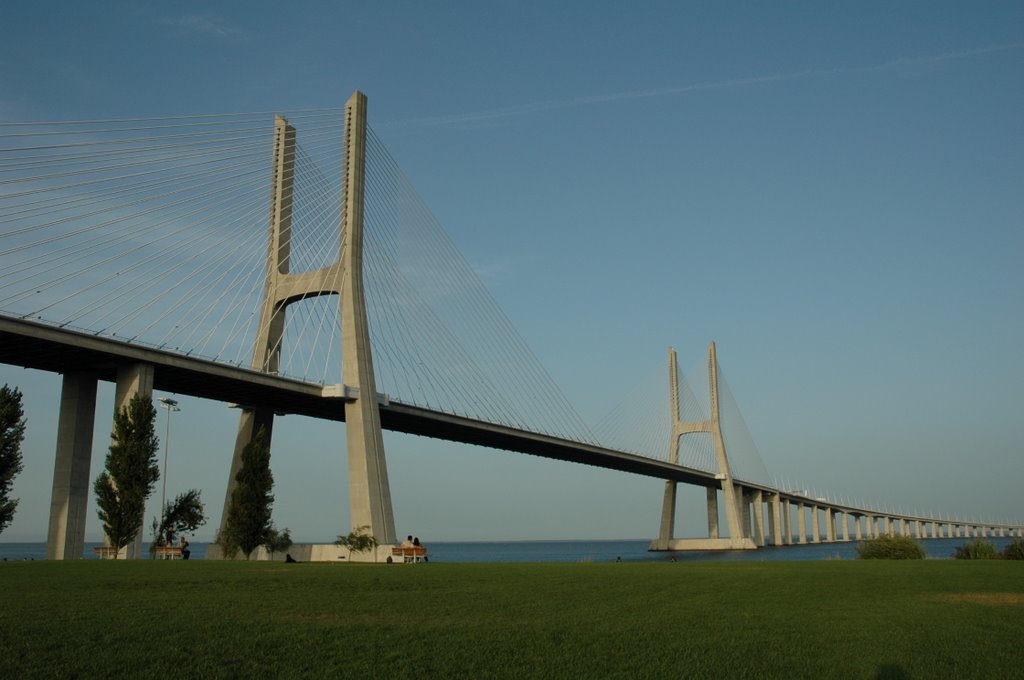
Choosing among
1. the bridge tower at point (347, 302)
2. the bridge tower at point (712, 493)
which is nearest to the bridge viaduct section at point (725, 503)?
the bridge tower at point (712, 493)

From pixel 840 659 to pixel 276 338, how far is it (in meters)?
34.0

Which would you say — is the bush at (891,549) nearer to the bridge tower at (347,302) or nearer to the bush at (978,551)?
the bush at (978,551)

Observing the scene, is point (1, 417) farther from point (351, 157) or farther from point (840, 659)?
point (840, 659)

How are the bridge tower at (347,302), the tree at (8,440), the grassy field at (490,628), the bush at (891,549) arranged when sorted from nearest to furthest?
1. the grassy field at (490,628)
2. the tree at (8,440)
3. the bush at (891,549)
4. the bridge tower at (347,302)

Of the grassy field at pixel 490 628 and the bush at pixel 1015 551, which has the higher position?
the bush at pixel 1015 551

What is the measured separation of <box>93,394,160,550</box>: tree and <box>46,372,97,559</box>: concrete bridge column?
264cm

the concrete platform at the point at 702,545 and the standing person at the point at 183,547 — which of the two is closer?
the standing person at the point at 183,547

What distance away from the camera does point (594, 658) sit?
932 cm

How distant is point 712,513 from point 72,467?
68012mm

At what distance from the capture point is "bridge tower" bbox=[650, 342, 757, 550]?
84688 mm

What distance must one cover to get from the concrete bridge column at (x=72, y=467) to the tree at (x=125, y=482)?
8.67ft

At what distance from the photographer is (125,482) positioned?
29.1 m

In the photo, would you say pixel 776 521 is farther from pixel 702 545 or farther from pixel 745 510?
pixel 702 545

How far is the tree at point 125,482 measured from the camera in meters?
29.0
